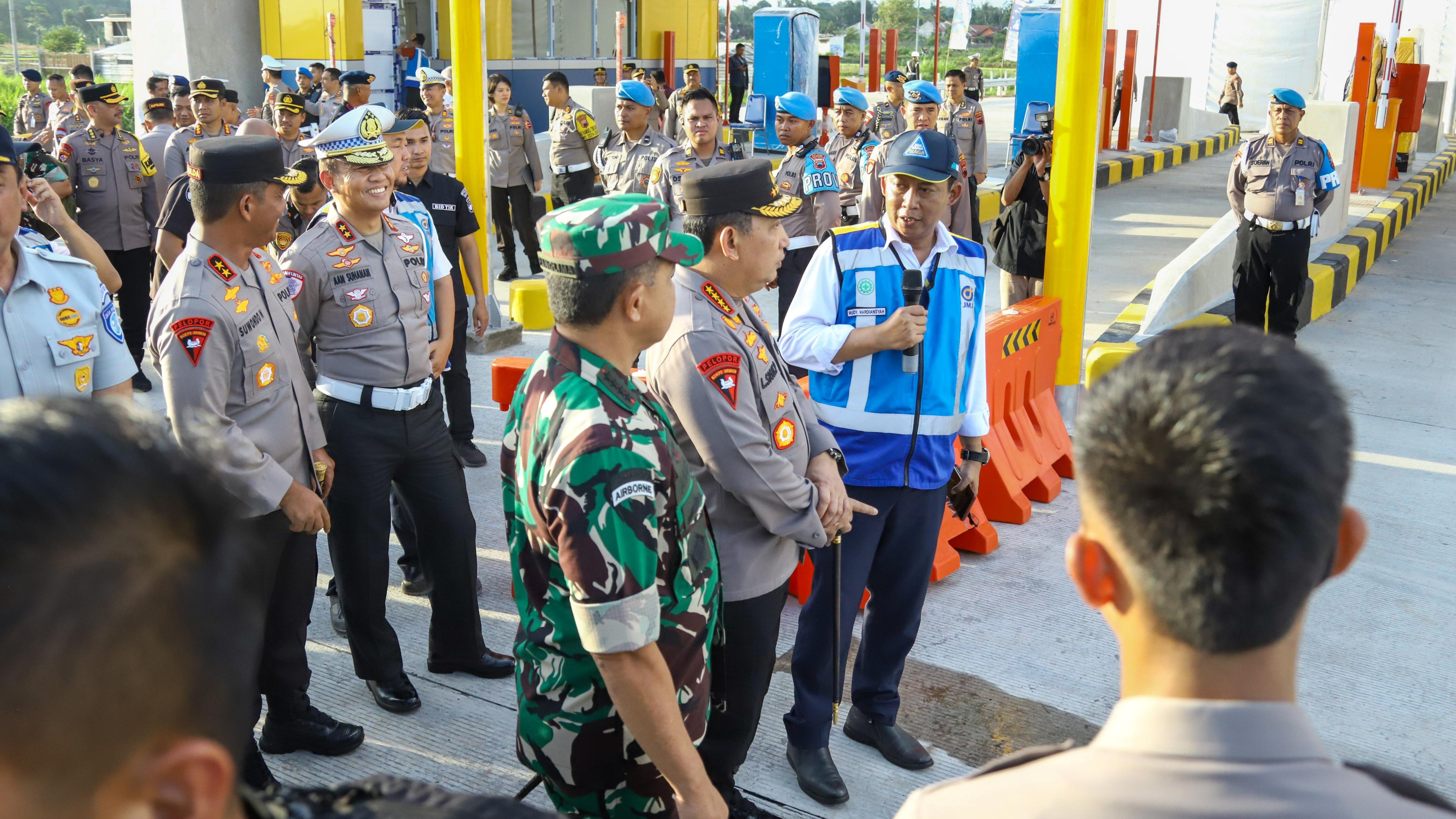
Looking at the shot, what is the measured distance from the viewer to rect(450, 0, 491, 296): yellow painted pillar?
25.3ft

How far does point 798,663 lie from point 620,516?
1.51 meters

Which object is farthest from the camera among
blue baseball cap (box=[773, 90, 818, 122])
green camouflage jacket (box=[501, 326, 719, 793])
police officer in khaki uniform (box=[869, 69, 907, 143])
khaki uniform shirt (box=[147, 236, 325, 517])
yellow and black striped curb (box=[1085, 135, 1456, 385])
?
police officer in khaki uniform (box=[869, 69, 907, 143])

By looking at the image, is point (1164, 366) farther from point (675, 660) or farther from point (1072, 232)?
point (1072, 232)

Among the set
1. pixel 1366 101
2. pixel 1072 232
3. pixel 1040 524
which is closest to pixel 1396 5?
pixel 1366 101

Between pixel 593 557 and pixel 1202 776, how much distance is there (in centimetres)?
123

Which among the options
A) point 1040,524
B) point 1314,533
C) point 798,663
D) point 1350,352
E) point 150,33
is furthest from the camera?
point 150,33

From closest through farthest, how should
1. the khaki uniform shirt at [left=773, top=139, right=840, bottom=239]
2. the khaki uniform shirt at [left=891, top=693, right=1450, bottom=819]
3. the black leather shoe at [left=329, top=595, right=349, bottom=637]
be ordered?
1. the khaki uniform shirt at [left=891, top=693, right=1450, bottom=819]
2. the black leather shoe at [left=329, top=595, right=349, bottom=637]
3. the khaki uniform shirt at [left=773, top=139, right=840, bottom=239]

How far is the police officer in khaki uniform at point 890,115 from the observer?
13586 millimetres

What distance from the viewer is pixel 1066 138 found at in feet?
21.5

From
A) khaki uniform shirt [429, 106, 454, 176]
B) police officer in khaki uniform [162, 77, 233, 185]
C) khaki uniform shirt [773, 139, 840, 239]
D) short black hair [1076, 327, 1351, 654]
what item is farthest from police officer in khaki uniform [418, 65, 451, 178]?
short black hair [1076, 327, 1351, 654]

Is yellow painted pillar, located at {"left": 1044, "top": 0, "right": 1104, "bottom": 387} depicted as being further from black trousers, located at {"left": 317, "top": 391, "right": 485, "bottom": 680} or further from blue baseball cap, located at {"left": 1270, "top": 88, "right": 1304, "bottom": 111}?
black trousers, located at {"left": 317, "top": 391, "right": 485, "bottom": 680}

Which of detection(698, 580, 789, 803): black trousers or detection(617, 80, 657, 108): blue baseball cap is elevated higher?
detection(617, 80, 657, 108): blue baseball cap

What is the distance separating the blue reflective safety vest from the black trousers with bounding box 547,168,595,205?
805 cm

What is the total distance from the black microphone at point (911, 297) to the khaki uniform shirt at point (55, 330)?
81.8 inches
